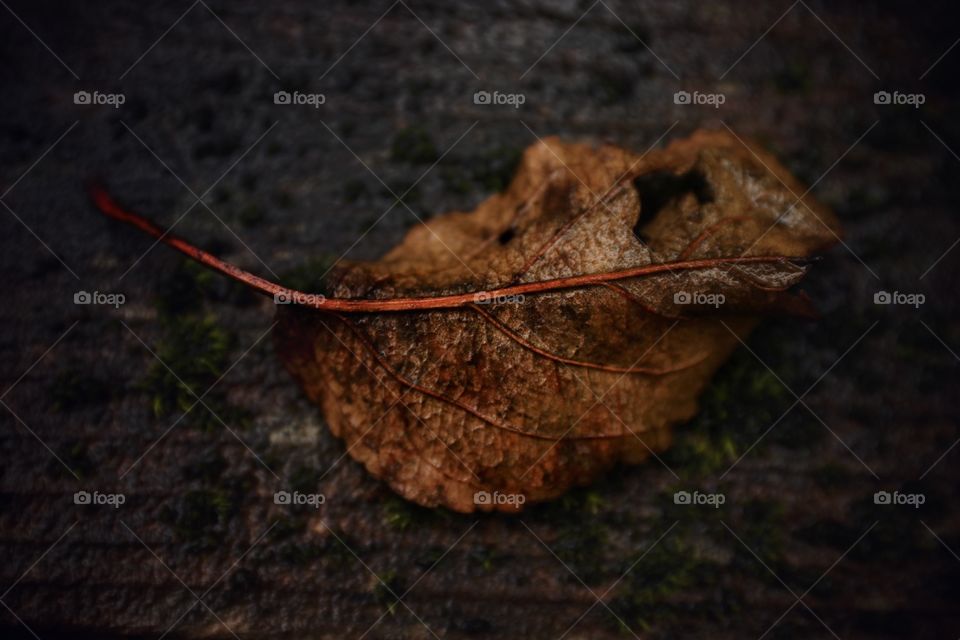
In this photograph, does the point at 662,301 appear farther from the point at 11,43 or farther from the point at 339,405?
the point at 11,43

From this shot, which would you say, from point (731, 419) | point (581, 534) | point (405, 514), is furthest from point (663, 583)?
point (405, 514)

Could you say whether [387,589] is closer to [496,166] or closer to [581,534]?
[581,534]

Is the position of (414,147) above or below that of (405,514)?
above

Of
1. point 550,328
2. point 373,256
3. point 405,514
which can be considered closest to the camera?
point 550,328

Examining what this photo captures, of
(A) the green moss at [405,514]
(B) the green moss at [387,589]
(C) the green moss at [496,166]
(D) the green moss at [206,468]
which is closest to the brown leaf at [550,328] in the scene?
(A) the green moss at [405,514]

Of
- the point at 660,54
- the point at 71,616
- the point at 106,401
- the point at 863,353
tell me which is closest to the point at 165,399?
the point at 106,401

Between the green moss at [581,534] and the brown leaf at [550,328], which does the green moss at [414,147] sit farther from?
the green moss at [581,534]
